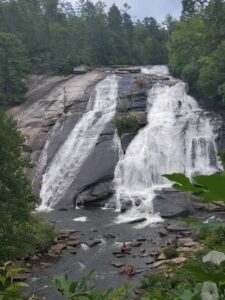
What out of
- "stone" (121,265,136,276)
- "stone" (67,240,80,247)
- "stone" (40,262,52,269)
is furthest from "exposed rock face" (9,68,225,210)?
"stone" (40,262,52,269)

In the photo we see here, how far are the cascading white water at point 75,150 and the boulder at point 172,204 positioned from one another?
641 cm

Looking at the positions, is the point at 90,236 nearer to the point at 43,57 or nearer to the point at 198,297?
the point at 198,297

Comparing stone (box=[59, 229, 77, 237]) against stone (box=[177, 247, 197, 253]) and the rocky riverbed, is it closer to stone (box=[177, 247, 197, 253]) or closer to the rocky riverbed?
the rocky riverbed

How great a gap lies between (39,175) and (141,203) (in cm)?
857

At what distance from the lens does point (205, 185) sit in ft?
4.60

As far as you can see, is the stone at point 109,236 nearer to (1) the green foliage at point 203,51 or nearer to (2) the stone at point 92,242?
(2) the stone at point 92,242

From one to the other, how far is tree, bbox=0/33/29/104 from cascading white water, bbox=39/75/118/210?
9.88 metres

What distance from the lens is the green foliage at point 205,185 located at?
1.37m

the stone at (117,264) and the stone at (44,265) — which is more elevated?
the stone at (117,264)

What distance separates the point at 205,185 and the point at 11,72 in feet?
143

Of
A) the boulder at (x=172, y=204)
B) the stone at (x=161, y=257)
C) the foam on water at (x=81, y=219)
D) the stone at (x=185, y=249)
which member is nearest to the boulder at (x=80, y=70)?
the boulder at (x=172, y=204)

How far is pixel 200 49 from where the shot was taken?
2170cm

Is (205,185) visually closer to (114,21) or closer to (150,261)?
(150,261)

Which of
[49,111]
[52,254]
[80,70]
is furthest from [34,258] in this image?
[80,70]
